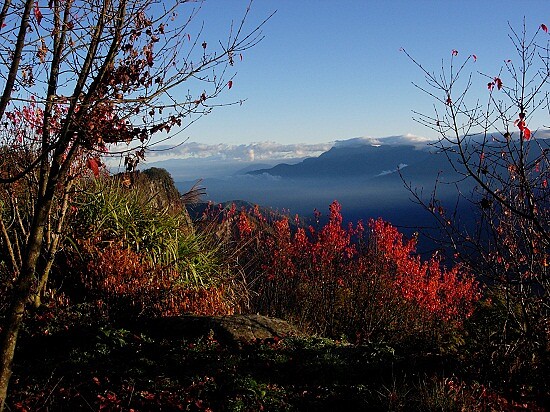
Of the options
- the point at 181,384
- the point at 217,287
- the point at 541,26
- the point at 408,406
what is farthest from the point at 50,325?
the point at 541,26

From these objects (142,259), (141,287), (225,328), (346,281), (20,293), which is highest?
(20,293)

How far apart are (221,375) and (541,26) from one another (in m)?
5.29

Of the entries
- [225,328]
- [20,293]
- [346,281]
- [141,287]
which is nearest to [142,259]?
[141,287]

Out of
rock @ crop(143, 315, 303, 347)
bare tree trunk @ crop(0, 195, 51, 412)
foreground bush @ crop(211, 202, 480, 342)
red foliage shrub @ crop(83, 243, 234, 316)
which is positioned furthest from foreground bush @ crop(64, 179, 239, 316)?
bare tree trunk @ crop(0, 195, 51, 412)

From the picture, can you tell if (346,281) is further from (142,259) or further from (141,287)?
(141,287)

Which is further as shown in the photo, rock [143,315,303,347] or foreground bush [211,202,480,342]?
foreground bush [211,202,480,342]

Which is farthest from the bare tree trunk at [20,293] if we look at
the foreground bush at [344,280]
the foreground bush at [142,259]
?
the foreground bush at [344,280]

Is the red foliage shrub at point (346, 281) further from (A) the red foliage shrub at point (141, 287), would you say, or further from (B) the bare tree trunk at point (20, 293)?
(B) the bare tree trunk at point (20, 293)

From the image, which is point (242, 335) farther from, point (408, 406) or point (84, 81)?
point (84, 81)

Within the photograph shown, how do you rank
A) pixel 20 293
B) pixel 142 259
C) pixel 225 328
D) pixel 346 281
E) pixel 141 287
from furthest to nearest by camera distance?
pixel 346 281, pixel 142 259, pixel 141 287, pixel 225 328, pixel 20 293

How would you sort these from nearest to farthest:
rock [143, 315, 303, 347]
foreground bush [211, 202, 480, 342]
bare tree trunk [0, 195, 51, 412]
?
bare tree trunk [0, 195, 51, 412]
rock [143, 315, 303, 347]
foreground bush [211, 202, 480, 342]

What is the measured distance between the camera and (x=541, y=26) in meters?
5.77

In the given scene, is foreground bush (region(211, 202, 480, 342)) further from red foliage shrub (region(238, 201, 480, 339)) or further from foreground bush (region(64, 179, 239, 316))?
foreground bush (region(64, 179, 239, 316))

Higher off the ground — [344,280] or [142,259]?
[142,259]
